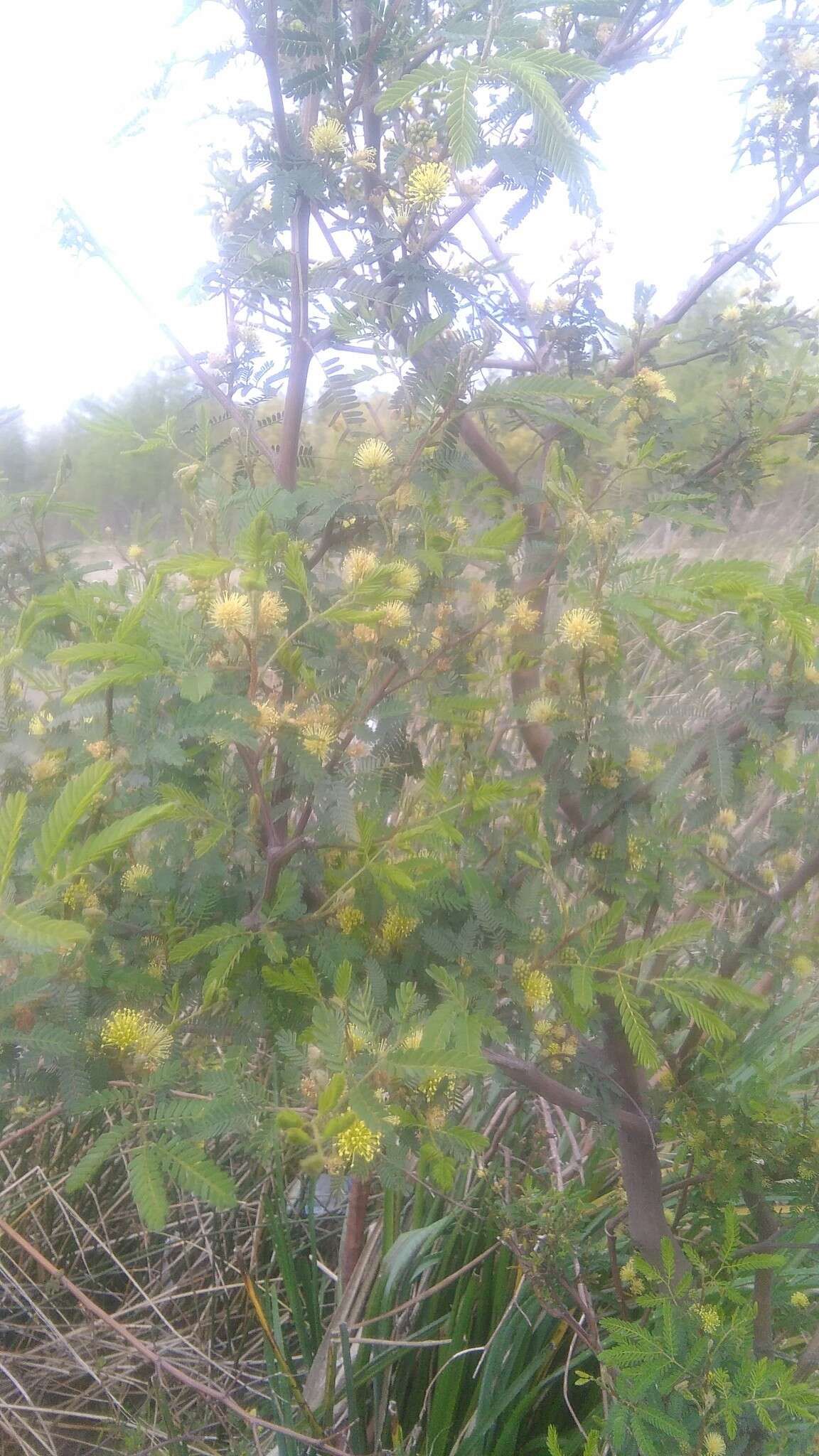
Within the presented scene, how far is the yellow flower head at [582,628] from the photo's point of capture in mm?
701

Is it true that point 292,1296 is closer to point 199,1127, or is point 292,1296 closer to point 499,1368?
point 499,1368

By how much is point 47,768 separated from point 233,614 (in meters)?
0.30

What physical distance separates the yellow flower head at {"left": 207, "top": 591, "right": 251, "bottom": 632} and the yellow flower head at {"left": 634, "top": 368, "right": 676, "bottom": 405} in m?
0.66

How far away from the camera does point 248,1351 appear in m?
1.22

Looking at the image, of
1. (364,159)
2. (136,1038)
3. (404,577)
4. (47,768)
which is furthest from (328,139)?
(136,1038)

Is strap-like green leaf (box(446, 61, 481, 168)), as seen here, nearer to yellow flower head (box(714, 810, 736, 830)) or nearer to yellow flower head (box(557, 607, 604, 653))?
yellow flower head (box(557, 607, 604, 653))

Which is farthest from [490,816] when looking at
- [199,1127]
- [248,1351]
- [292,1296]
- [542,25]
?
[248,1351]

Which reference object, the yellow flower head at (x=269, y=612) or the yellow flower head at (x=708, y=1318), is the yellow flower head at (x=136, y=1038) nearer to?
the yellow flower head at (x=269, y=612)

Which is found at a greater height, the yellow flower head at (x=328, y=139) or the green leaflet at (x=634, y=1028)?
the yellow flower head at (x=328, y=139)

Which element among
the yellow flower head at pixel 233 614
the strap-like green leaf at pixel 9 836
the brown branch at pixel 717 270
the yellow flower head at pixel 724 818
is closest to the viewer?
the strap-like green leaf at pixel 9 836

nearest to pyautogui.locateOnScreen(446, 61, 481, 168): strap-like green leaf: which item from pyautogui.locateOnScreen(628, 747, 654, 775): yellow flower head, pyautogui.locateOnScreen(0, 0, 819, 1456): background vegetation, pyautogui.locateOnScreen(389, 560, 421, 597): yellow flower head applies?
pyautogui.locateOnScreen(0, 0, 819, 1456): background vegetation

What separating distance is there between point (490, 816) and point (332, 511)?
34 cm

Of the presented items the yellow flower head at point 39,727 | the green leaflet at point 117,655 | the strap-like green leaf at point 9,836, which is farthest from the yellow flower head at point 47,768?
the strap-like green leaf at point 9,836

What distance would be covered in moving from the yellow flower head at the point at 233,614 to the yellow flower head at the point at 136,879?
0.25 meters
